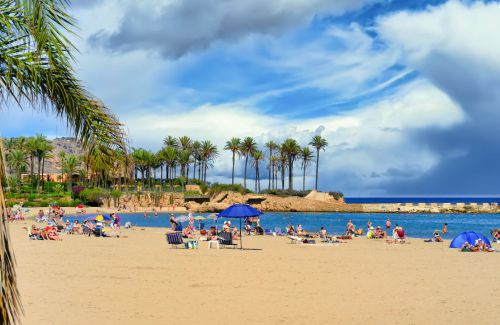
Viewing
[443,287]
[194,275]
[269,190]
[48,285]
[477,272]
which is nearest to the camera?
[48,285]

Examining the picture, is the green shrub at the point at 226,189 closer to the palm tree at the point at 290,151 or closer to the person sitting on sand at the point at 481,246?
the palm tree at the point at 290,151

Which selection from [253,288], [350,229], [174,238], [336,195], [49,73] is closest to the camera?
[49,73]

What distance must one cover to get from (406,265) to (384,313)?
9082 mm

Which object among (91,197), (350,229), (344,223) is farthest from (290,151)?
(350,229)

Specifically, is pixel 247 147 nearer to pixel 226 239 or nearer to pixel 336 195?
pixel 336 195

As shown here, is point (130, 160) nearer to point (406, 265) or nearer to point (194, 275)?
point (194, 275)

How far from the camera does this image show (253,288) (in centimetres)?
1323

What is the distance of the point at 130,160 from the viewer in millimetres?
4750

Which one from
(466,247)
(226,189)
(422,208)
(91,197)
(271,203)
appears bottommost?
(422,208)

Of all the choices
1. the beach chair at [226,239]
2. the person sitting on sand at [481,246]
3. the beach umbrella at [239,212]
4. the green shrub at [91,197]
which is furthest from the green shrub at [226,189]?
the beach umbrella at [239,212]

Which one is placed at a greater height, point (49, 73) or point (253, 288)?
point (49, 73)

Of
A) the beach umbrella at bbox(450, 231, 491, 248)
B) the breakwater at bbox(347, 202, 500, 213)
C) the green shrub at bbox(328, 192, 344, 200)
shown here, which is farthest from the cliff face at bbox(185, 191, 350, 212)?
the beach umbrella at bbox(450, 231, 491, 248)

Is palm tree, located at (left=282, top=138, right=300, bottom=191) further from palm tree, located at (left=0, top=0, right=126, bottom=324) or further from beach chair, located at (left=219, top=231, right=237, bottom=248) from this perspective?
palm tree, located at (left=0, top=0, right=126, bottom=324)

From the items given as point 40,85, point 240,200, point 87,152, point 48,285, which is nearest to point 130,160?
point 87,152
